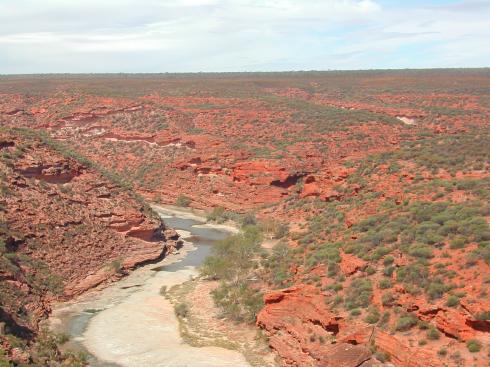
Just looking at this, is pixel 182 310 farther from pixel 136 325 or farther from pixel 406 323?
pixel 406 323

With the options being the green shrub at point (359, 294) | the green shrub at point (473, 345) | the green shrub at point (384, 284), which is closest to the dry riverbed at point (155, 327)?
the green shrub at point (359, 294)

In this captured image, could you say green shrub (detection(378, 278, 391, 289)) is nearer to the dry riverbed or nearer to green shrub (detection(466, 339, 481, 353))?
green shrub (detection(466, 339, 481, 353))

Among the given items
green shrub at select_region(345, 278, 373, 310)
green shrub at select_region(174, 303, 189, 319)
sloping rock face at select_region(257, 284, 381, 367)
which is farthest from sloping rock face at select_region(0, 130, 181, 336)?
green shrub at select_region(345, 278, 373, 310)

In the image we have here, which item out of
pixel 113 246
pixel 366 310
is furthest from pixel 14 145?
pixel 366 310

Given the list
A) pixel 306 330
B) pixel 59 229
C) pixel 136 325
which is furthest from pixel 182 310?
pixel 59 229

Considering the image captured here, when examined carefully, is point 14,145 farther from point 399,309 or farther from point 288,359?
point 399,309
